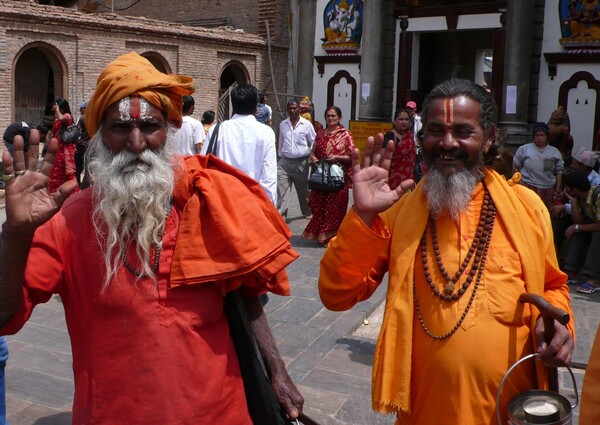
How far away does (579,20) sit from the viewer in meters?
13.1

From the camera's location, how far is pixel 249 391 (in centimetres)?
232

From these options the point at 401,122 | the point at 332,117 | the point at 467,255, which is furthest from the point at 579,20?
the point at 467,255

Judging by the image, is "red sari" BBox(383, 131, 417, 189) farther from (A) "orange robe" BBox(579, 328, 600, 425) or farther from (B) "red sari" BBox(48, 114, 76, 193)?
(A) "orange robe" BBox(579, 328, 600, 425)

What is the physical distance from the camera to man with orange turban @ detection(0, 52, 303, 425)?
6.87 feet

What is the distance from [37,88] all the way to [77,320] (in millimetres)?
18128

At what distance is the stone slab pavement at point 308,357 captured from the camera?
13.8 ft

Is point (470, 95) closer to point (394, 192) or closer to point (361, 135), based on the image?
point (394, 192)

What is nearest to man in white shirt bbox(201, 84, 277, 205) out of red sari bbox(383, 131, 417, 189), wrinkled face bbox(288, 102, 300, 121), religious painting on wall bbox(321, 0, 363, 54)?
red sari bbox(383, 131, 417, 189)

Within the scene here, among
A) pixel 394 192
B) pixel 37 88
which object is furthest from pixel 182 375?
pixel 37 88

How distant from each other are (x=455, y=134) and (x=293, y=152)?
24.1 feet

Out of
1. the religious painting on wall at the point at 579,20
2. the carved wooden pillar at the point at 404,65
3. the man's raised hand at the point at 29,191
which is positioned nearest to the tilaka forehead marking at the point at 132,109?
the man's raised hand at the point at 29,191

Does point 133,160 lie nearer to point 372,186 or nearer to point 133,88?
point 133,88

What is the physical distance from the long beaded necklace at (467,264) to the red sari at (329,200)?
249 inches

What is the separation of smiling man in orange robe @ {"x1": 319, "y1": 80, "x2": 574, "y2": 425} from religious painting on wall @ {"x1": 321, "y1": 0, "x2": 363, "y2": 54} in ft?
48.4
